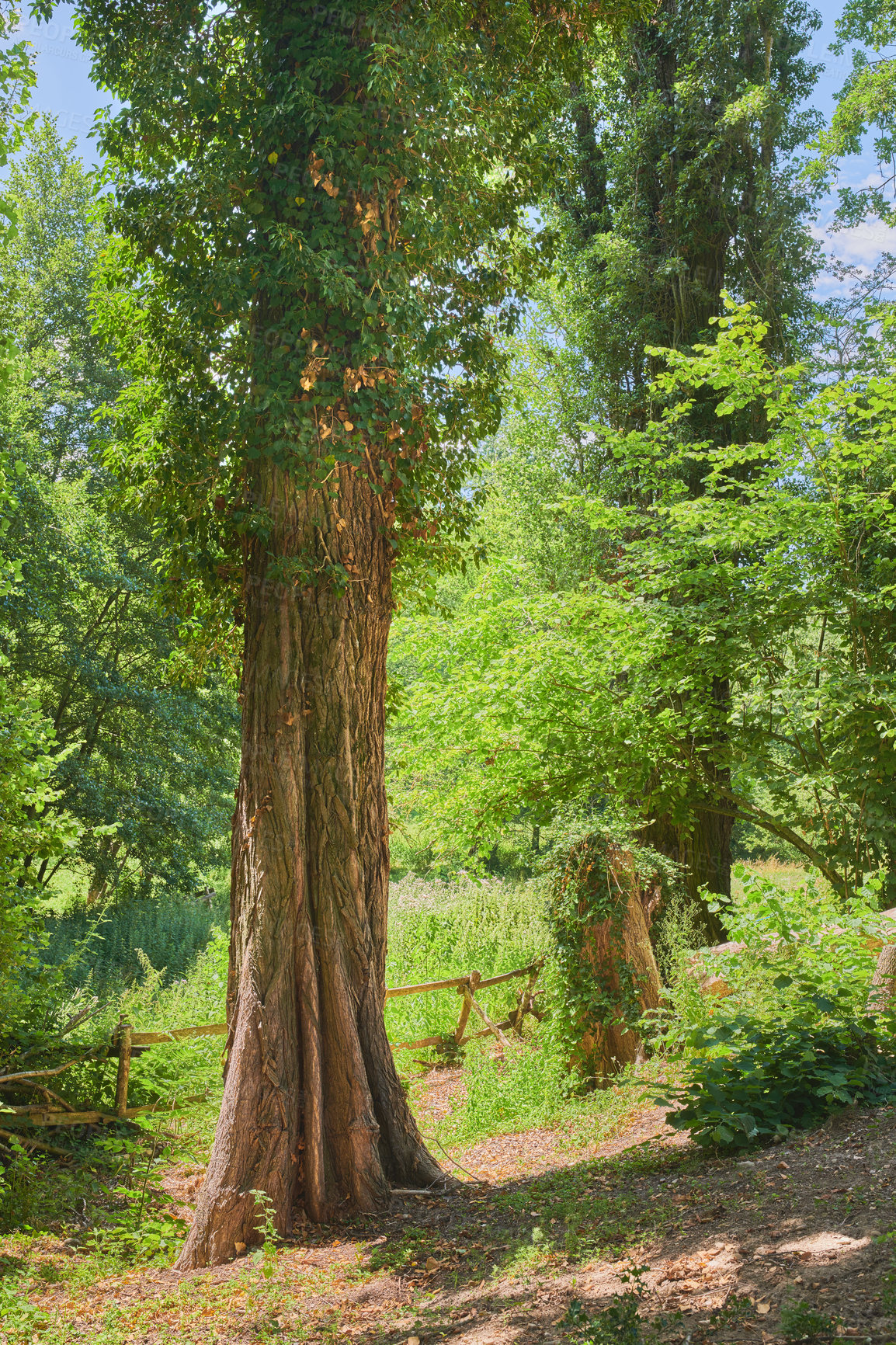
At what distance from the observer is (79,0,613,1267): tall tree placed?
4992mm

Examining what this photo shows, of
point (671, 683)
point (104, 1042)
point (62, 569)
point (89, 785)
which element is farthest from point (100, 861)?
point (671, 683)

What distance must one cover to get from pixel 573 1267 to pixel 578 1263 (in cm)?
3

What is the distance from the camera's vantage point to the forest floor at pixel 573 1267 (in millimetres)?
2723

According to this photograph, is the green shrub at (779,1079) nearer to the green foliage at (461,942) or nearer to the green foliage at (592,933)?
the green foliage at (592,933)

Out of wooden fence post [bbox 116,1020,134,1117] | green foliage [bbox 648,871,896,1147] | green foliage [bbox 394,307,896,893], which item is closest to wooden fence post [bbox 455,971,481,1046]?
green foliage [bbox 394,307,896,893]

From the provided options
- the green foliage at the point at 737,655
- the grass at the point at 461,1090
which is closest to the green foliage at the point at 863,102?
the green foliage at the point at 737,655

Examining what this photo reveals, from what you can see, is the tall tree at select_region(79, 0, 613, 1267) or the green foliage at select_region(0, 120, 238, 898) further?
the green foliage at select_region(0, 120, 238, 898)

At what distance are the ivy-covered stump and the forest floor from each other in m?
2.23

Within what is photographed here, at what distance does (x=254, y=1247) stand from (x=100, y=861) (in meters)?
13.3

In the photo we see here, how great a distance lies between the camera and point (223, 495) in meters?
5.60

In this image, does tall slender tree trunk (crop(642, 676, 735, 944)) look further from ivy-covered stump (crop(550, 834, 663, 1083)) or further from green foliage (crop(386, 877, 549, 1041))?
ivy-covered stump (crop(550, 834, 663, 1083))

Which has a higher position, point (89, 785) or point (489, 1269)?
point (89, 785)

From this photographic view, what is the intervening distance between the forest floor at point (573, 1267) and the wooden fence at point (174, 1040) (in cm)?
129

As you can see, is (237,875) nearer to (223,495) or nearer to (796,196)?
(223,495)
